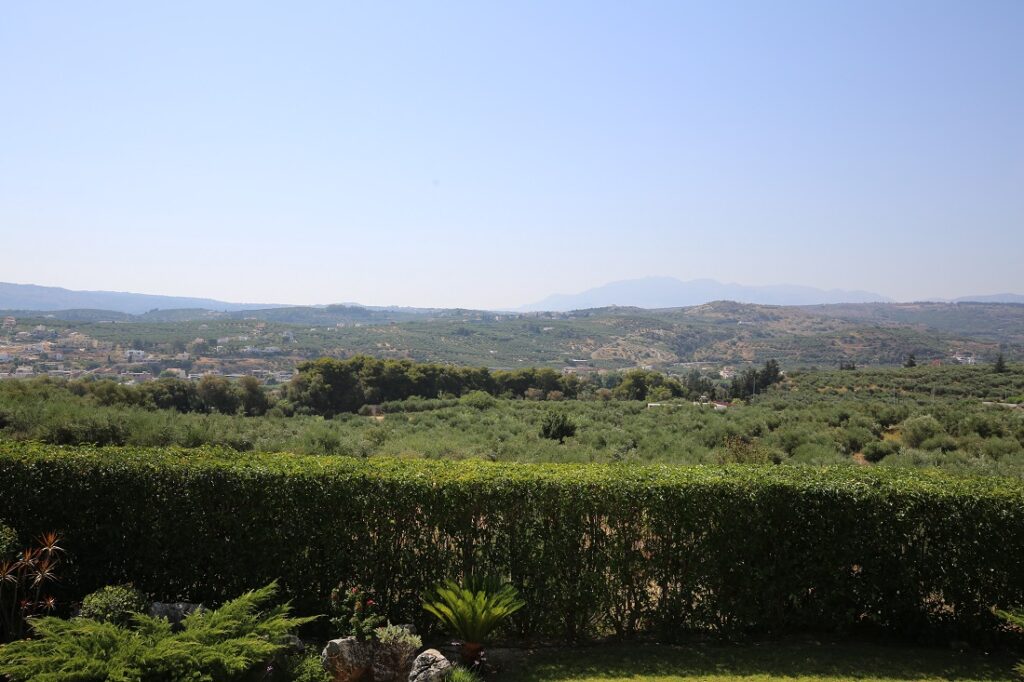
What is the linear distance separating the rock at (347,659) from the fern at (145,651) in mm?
486

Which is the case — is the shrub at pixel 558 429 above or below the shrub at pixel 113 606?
below

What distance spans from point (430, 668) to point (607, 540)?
2.24 meters

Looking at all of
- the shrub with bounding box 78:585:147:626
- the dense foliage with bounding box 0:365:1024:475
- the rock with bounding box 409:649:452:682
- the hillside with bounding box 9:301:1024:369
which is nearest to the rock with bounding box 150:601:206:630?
the shrub with bounding box 78:585:147:626

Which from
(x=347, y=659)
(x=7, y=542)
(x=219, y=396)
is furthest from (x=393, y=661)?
(x=219, y=396)

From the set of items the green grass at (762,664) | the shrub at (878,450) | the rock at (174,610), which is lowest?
the shrub at (878,450)

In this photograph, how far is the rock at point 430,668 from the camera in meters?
5.35

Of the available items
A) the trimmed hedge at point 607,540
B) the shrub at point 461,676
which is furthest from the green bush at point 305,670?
the shrub at point 461,676

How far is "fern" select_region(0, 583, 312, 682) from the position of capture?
452 centimetres

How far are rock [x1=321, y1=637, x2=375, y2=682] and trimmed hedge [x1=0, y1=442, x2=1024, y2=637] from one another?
82 centimetres

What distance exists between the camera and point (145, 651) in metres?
4.71

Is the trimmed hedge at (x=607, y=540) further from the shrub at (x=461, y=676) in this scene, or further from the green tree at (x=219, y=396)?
the green tree at (x=219, y=396)

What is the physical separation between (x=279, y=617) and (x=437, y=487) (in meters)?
1.93

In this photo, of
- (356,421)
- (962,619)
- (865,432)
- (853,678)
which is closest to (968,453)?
(865,432)

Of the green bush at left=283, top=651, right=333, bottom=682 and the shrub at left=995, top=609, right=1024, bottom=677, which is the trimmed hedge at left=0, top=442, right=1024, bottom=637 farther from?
the green bush at left=283, top=651, right=333, bottom=682
